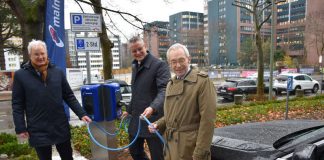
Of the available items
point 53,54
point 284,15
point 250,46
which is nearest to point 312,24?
point 250,46

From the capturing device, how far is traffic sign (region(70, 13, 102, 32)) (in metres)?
5.13

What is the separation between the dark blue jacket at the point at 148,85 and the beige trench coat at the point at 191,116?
57 cm

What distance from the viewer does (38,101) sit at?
3133 millimetres

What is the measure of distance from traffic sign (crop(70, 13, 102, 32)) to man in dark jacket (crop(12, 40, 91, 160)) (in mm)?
2033

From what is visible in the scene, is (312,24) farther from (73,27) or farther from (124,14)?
(73,27)

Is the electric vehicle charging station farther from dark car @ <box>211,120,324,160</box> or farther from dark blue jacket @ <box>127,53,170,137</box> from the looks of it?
dark car @ <box>211,120,324,160</box>

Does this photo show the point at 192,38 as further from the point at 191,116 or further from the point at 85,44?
the point at 191,116

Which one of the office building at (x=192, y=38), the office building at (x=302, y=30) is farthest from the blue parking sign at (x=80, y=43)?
the office building at (x=302, y=30)

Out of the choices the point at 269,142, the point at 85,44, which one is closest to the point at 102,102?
the point at 85,44

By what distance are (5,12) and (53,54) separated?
47.4ft

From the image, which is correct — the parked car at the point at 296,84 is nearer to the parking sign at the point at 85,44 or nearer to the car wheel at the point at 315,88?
the car wheel at the point at 315,88

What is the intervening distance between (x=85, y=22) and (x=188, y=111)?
334cm

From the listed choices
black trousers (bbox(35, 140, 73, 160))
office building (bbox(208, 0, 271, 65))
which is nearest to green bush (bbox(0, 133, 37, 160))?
black trousers (bbox(35, 140, 73, 160))

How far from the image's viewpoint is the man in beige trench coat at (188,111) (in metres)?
2.39
